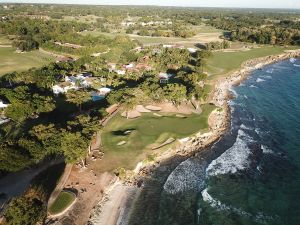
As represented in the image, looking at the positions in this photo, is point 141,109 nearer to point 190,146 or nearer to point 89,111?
point 89,111

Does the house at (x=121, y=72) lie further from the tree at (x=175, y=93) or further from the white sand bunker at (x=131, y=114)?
the white sand bunker at (x=131, y=114)

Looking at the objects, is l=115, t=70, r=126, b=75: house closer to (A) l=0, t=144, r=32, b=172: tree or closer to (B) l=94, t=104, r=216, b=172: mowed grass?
(B) l=94, t=104, r=216, b=172: mowed grass

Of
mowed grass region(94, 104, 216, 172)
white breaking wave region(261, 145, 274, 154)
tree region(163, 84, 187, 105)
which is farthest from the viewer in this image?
tree region(163, 84, 187, 105)

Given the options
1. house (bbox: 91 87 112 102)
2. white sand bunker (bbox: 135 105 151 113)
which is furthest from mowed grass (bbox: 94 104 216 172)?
house (bbox: 91 87 112 102)

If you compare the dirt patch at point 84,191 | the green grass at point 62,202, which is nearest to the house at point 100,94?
the dirt patch at point 84,191

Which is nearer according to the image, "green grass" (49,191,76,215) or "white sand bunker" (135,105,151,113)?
"green grass" (49,191,76,215)
